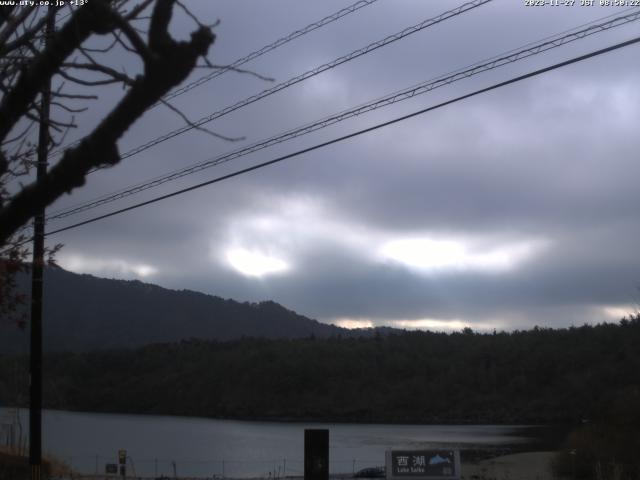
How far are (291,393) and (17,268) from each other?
110471 mm

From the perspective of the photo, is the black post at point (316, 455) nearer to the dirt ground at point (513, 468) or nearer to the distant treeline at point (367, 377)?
the dirt ground at point (513, 468)

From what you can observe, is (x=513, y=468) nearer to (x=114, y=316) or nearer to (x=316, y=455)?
(x=316, y=455)

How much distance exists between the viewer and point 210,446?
198ft

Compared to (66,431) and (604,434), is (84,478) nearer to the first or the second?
(604,434)

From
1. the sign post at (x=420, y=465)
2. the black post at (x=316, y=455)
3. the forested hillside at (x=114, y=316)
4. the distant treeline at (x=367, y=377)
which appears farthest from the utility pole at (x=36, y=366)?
the forested hillside at (x=114, y=316)

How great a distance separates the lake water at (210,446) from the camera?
1718 inches

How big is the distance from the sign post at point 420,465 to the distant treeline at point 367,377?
76.7 m

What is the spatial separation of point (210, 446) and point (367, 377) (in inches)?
2441

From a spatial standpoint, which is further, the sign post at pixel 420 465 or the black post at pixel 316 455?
the sign post at pixel 420 465

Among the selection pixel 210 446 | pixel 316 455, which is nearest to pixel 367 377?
pixel 210 446

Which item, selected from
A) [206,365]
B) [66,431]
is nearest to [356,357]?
[206,365]

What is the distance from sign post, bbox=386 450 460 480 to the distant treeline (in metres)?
76.7

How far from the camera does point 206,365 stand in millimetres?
130250

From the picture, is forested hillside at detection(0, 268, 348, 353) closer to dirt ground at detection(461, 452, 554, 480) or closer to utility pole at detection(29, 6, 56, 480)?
dirt ground at detection(461, 452, 554, 480)
